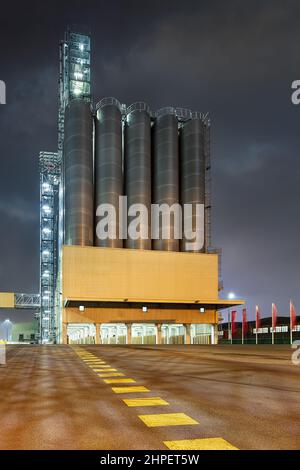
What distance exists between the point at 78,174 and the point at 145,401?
70325mm

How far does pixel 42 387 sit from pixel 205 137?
8018 centimetres

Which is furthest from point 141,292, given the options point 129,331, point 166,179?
point 166,179

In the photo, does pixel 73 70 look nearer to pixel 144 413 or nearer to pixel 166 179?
pixel 166 179

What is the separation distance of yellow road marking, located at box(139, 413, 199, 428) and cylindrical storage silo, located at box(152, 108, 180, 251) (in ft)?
225

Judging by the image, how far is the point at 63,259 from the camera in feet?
222

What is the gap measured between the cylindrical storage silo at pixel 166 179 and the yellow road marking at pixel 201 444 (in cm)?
7040

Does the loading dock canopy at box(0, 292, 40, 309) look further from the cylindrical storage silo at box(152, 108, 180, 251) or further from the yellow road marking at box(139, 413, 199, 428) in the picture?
the yellow road marking at box(139, 413, 199, 428)

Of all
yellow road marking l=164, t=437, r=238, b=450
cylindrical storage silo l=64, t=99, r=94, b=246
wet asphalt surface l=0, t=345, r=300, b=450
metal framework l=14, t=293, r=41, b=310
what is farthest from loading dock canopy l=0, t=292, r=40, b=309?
yellow road marking l=164, t=437, r=238, b=450

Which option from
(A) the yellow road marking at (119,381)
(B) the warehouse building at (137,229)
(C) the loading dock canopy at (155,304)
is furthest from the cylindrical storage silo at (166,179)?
(A) the yellow road marking at (119,381)

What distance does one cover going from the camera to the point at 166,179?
262ft

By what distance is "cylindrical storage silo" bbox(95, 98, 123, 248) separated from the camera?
245ft

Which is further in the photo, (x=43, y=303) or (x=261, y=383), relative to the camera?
(x=43, y=303)
